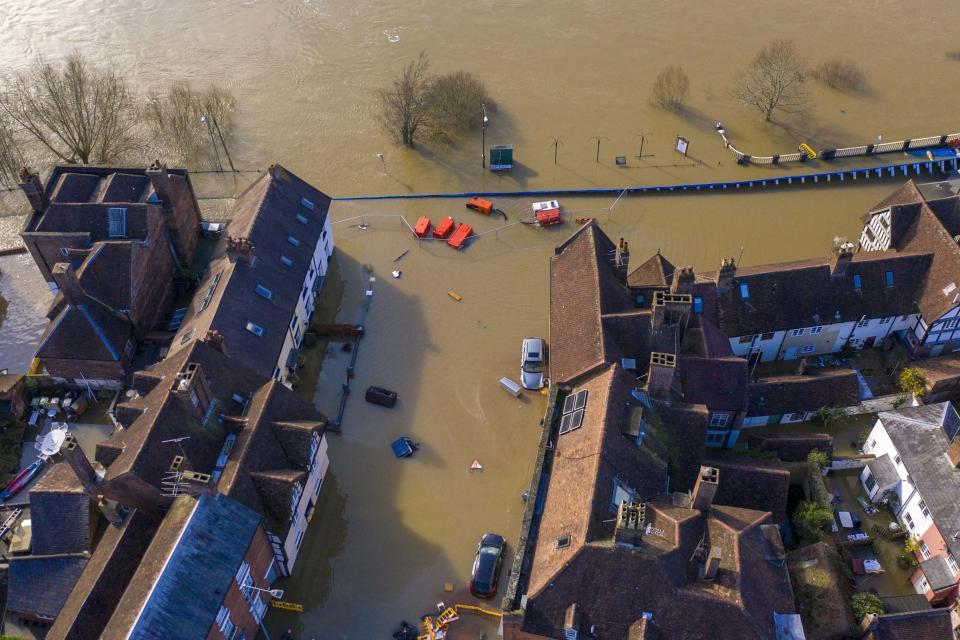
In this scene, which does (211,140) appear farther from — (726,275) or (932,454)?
(932,454)

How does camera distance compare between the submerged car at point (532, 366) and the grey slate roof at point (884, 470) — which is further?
the submerged car at point (532, 366)

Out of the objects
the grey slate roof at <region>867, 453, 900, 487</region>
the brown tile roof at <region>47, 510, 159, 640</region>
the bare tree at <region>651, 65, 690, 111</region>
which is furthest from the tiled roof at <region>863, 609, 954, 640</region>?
the bare tree at <region>651, 65, 690, 111</region>

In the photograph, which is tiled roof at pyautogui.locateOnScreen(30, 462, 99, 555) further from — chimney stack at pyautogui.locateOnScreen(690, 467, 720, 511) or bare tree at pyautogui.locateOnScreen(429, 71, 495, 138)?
bare tree at pyautogui.locateOnScreen(429, 71, 495, 138)

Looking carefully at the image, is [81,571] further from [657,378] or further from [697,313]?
[697,313]

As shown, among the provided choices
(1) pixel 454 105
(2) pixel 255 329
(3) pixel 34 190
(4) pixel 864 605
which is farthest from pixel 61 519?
(1) pixel 454 105

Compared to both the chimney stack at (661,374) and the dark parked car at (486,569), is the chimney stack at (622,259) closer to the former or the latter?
the chimney stack at (661,374)

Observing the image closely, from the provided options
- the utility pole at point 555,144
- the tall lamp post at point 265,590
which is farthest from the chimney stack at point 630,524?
the utility pole at point 555,144

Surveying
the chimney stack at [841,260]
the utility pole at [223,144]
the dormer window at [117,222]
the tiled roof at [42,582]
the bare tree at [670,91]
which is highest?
the bare tree at [670,91]

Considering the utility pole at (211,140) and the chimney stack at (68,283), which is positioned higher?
the utility pole at (211,140)
